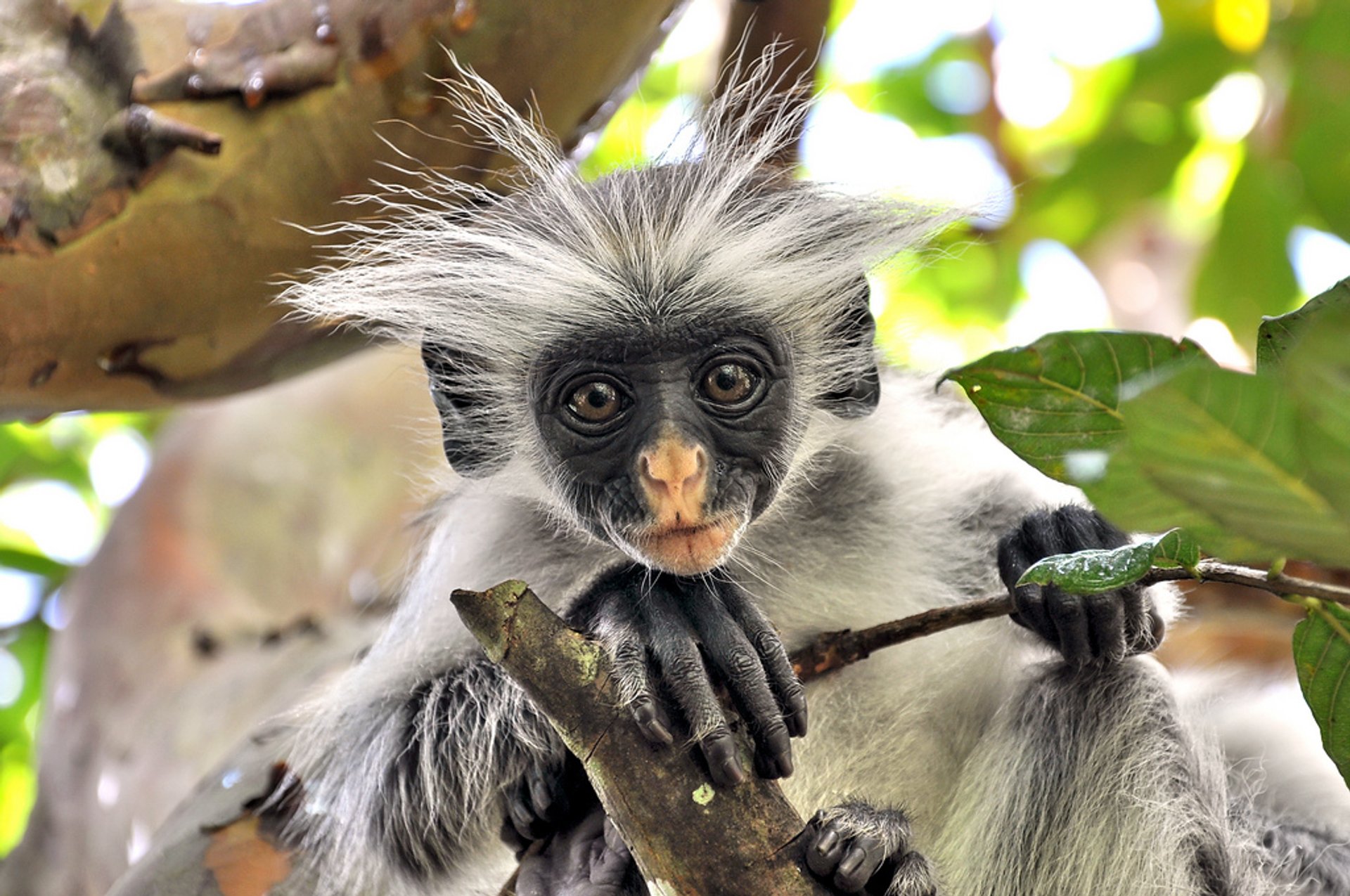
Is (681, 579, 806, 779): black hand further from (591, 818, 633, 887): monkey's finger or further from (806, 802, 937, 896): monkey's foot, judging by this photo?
(591, 818, 633, 887): monkey's finger

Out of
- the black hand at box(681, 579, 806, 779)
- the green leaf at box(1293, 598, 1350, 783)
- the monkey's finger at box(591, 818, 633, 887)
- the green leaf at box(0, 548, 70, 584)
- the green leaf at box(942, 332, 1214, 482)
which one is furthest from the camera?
the green leaf at box(0, 548, 70, 584)

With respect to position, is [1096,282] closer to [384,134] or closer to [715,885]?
[384,134]

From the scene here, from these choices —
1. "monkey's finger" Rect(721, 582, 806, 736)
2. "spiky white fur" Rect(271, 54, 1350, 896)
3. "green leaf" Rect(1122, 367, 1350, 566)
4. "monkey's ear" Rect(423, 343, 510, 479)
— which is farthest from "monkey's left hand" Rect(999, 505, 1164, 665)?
"monkey's ear" Rect(423, 343, 510, 479)

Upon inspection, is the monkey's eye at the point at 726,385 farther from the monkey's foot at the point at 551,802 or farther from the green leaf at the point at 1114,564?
the green leaf at the point at 1114,564

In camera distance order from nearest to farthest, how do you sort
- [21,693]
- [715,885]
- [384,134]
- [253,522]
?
[715,885] < [384,134] < [253,522] < [21,693]

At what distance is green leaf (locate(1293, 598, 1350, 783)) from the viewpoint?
1.66 meters

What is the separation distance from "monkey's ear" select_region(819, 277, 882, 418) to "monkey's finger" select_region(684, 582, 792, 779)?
0.87 meters

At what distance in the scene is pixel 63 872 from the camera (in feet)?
13.7

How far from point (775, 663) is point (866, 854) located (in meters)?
0.32

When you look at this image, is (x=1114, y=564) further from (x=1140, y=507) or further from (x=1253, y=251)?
(x=1253, y=251)

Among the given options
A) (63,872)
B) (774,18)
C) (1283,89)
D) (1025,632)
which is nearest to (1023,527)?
(1025,632)

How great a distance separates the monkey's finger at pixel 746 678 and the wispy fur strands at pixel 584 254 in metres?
0.71

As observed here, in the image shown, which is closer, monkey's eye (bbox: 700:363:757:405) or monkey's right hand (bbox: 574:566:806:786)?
monkey's right hand (bbox: 574:566:806:786)

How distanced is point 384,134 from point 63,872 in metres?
2.76
